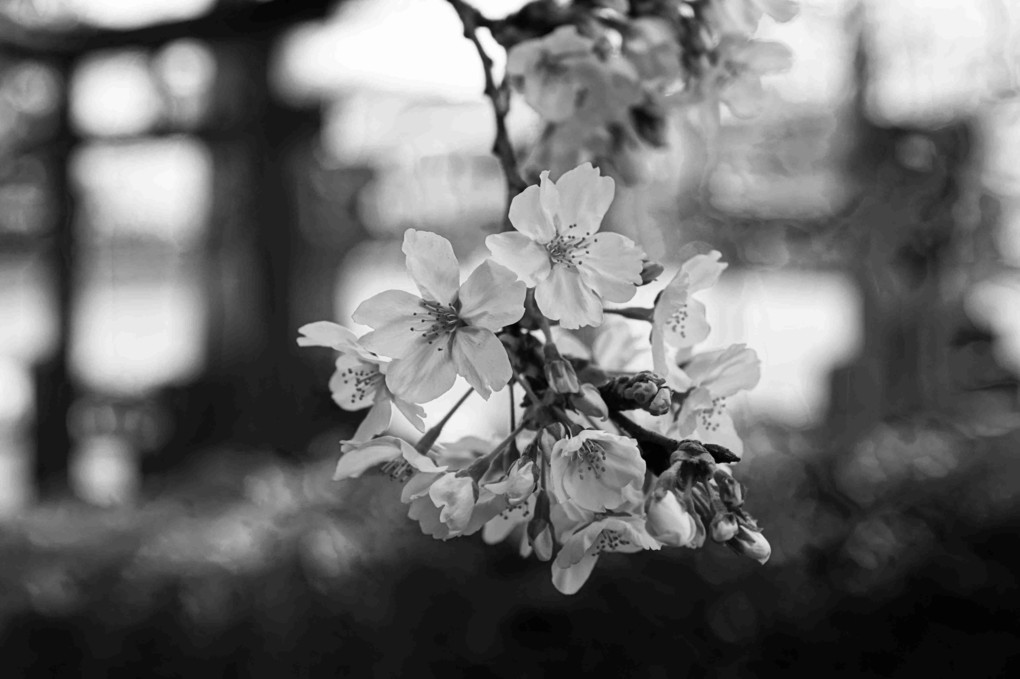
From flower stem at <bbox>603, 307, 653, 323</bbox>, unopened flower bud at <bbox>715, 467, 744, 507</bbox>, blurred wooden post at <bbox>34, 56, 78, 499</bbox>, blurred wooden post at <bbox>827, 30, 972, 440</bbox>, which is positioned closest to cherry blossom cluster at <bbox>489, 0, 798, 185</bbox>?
flower stem at <bbox>603, 307, 653, 323</bbox>

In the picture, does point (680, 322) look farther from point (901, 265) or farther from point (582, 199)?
point (901, 265)

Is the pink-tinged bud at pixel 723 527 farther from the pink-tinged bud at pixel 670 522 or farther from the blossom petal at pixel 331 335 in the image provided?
the blossom petal at pixel 331 335

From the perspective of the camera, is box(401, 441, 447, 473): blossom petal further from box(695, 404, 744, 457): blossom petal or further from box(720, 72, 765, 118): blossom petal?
box(720, 72, 765, 118): blossom petal

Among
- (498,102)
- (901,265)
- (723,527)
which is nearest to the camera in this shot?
(723,527)

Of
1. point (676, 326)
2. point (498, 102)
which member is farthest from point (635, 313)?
point (498, 102)

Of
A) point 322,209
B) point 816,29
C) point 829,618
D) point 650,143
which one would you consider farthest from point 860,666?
point 322,209

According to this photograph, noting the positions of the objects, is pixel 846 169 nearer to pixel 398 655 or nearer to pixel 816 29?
pixel 816 29
